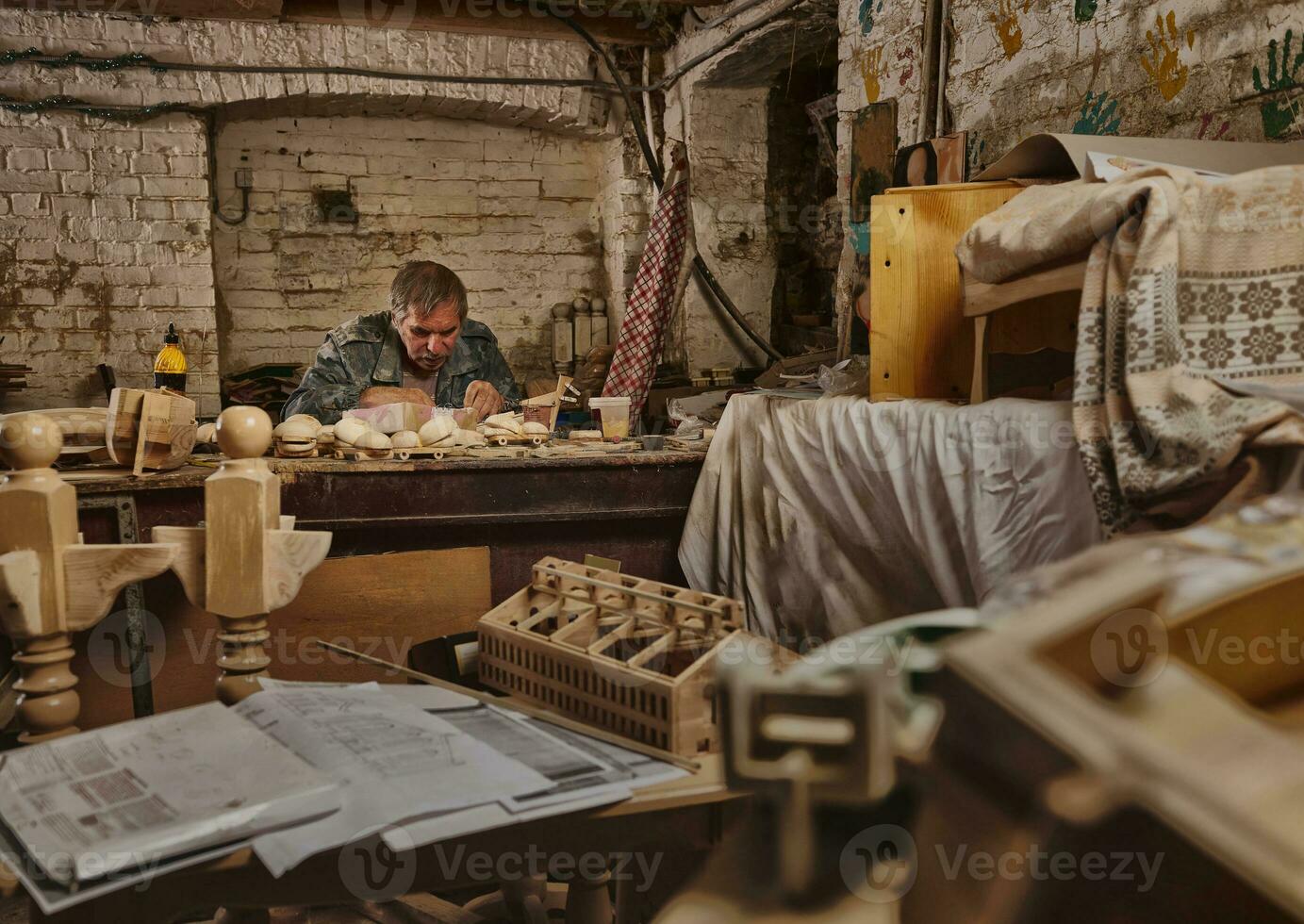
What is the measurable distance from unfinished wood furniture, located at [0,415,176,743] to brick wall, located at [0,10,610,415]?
4.77 metres

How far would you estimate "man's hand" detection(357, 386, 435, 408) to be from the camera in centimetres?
344

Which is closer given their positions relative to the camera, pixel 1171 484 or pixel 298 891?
pixel 298 891

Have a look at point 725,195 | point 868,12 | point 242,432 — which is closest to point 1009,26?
point 868,12

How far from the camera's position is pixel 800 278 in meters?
5.96

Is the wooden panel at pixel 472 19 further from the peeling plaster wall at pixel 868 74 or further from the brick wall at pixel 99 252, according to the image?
the peeling plaster wall at pixel 868 74

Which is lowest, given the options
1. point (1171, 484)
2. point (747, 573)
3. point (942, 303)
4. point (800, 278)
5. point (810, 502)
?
point (747, 573)

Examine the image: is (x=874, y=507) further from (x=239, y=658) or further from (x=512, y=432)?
(x=239, y=658)

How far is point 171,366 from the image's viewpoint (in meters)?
5.08

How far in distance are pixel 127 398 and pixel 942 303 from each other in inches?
76.8

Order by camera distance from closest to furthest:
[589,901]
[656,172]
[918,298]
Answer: [589,901]
[918,298]
[656,172]

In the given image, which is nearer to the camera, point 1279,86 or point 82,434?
point 1279,86

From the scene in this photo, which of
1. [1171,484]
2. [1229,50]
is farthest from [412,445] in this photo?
[1229,50]

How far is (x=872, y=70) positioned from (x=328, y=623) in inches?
114

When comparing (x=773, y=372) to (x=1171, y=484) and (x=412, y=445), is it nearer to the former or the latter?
(x=412, y=445)
